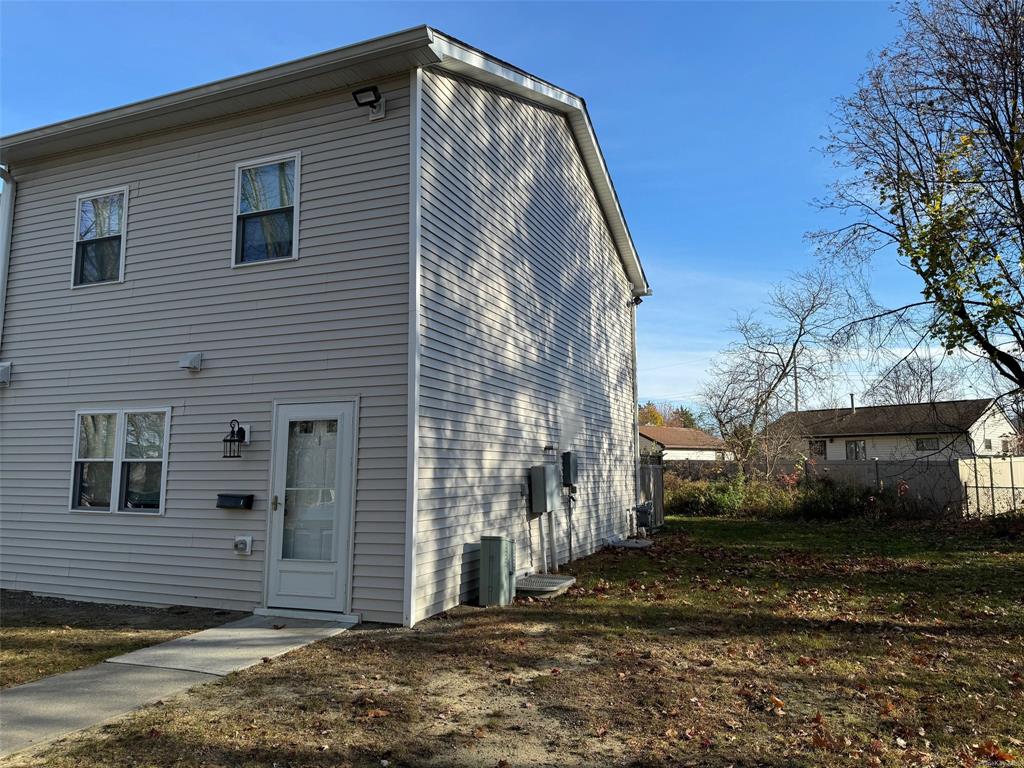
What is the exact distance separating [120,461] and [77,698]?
436 centimetres

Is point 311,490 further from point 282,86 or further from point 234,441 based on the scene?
point 282,86

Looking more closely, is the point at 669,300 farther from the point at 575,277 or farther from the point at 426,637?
the point at 426,637

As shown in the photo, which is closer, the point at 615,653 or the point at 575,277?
the point at 615,653

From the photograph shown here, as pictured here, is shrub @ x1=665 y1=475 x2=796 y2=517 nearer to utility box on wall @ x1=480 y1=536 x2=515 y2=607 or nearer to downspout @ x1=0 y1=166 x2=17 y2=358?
utility box on wall @ x1=480 y1=536 x2=515 y2=607

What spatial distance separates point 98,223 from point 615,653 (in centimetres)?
881

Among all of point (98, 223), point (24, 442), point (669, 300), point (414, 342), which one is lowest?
point (24, 442)

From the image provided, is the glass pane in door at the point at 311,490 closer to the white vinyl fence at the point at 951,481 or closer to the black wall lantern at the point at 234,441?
the black wall lantern at the point at 234,441

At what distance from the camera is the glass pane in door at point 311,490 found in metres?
7.39

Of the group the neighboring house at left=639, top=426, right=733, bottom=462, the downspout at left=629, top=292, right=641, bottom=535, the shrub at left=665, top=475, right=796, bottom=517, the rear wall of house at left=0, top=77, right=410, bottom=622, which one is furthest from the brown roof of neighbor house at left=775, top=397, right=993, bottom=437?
the rear wall of house at left=0, top=77, right=410, bottom=622

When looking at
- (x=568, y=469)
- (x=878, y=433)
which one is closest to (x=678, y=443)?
(x=878, y=433)

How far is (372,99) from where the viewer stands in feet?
24.7

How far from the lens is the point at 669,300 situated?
63.9ft

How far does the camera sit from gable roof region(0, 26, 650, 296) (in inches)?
285

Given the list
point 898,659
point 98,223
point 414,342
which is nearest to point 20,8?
point 98,223
